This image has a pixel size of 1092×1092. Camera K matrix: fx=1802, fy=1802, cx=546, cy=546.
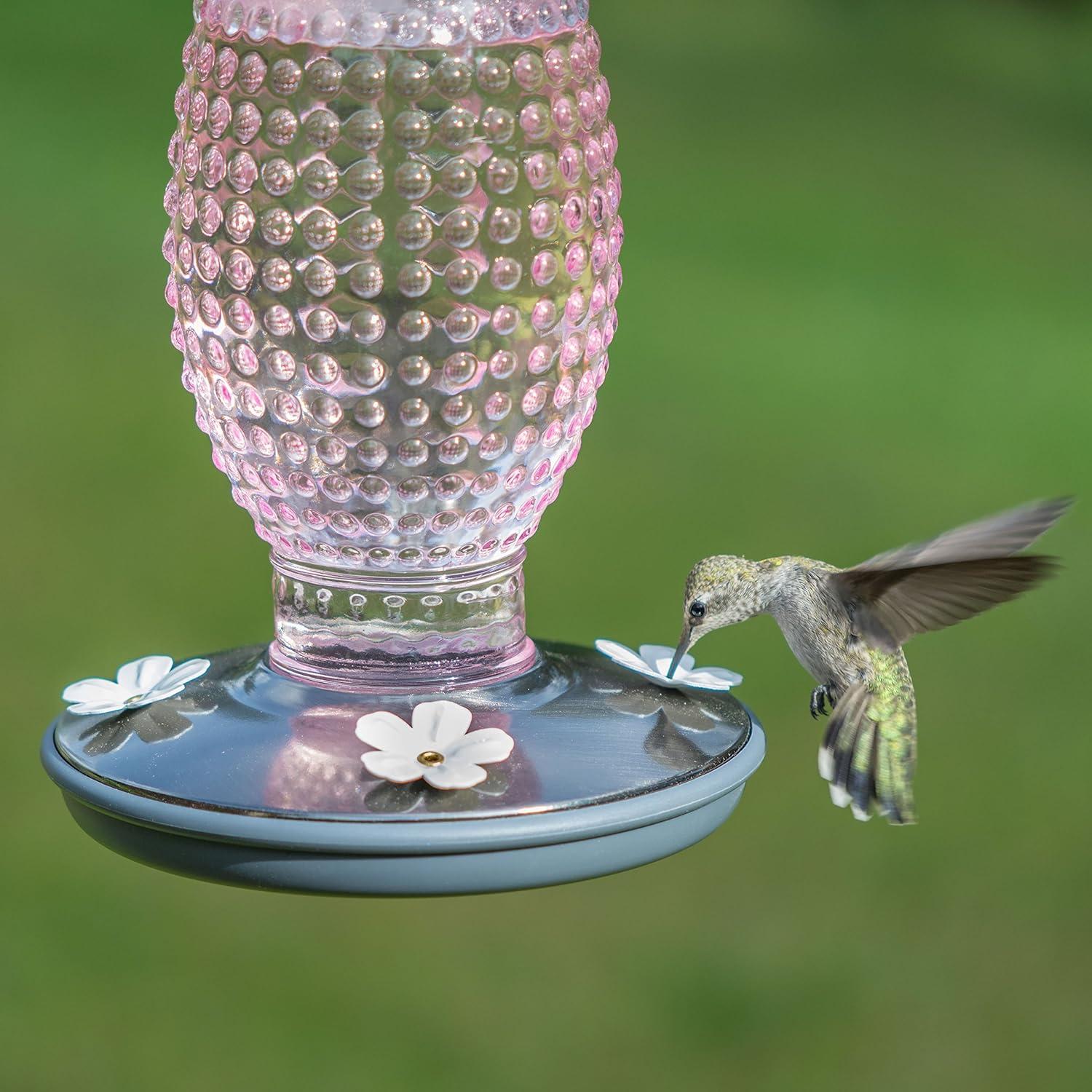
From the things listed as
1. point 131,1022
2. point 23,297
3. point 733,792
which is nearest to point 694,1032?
point 131,1022

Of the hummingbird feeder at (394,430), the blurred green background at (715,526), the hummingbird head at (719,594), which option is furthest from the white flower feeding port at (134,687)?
the blurred green background at (715,526)

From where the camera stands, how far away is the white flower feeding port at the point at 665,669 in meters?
1.87

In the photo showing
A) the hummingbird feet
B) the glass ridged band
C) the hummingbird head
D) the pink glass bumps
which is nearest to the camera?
the pink glass bumps

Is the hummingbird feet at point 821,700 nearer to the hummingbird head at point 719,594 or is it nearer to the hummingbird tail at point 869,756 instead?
the hummingbird tail at point 869,756

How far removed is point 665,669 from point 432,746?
426mm

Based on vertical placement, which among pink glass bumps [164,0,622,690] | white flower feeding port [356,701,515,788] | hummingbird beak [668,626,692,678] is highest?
pink glass bumps [164,0,622,690]

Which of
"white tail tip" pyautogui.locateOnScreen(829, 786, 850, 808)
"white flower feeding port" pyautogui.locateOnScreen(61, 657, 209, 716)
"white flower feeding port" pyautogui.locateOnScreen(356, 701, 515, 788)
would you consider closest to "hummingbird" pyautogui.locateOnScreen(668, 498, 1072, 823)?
"white tail tip" pyautogui.locateOnScreen(829, 786, 850, 808)

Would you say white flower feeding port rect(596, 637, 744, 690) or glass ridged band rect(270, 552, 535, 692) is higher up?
glass ridged band rect(270, 552, 535, 692)

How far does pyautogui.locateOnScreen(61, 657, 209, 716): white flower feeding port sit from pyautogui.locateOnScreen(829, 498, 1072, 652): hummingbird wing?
0.74 m

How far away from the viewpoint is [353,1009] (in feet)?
16.4

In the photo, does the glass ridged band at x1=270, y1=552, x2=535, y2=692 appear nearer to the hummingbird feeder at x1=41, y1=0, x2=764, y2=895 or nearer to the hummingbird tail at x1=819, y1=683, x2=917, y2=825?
the hummingbird feeder at x1=41, y1=0, x2=764, y2=895

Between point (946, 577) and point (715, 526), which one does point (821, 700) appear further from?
point (715, 526)

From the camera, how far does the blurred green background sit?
5055 millimetres

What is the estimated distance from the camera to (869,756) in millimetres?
2119
